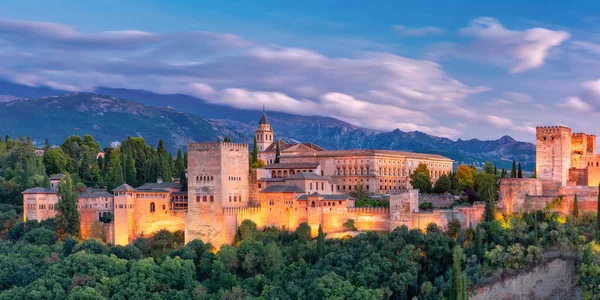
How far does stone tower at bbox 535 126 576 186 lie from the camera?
4762cm

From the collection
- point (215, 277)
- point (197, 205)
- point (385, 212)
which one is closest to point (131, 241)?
point (197, 205)

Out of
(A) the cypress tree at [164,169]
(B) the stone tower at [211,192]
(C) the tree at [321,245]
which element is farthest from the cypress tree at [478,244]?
(A) the cypress tree at [164,169]

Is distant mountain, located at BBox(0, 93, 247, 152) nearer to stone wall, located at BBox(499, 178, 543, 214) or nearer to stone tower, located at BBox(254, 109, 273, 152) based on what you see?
stone tower, located at BBox(254, 109, 273, 152)

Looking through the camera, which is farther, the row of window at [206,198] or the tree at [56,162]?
the tree at [56,162]

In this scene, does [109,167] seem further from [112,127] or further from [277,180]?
[112,127]

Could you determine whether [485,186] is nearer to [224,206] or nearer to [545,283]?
[545,283]

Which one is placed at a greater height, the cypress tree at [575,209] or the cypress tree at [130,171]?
the cypress tree at [130,171]

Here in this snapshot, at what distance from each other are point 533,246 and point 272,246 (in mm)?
14708

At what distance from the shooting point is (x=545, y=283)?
40.0 meters

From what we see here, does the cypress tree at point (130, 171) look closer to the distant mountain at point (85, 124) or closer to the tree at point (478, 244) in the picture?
the tree at point (478, 244)

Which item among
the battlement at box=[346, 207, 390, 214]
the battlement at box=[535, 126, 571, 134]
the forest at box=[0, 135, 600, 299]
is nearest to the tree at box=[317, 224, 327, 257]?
the forest at box=[0, 135, 600, 299]

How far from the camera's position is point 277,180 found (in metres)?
53.0

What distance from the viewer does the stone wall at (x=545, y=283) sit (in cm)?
3953

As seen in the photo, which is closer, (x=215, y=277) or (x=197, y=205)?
(x=215, y=277)
